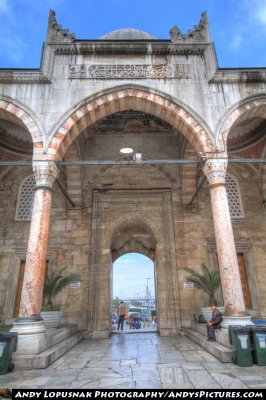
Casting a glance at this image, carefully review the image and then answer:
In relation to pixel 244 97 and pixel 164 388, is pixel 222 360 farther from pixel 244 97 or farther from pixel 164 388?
pixel 244 97

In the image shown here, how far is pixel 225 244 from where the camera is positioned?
5441 mm

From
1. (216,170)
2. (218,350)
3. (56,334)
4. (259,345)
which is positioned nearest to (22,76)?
(216,170)

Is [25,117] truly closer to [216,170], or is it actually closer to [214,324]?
[216,170]

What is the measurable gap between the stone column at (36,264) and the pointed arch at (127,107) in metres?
0.54

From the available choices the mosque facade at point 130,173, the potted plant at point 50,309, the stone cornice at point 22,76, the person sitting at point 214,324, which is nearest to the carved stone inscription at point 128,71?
the mosque facade at point 130,173

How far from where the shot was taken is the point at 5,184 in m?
9.46

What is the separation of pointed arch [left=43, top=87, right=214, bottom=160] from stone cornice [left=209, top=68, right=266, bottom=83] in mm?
1332

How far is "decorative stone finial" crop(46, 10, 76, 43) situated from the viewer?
7.14m

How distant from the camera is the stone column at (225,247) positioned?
5.03m

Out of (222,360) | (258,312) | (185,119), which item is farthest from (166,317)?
(185,119)

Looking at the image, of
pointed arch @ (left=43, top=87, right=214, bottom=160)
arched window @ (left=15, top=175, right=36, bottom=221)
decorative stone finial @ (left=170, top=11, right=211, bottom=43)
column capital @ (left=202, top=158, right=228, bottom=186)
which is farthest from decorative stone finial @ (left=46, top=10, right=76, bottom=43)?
column capital @ (left=202, top=158, right=228, bottom=186)

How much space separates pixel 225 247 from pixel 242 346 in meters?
1.89

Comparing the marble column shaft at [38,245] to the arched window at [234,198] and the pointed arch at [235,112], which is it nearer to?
the pointed arch at [235,112]

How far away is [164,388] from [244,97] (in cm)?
635
